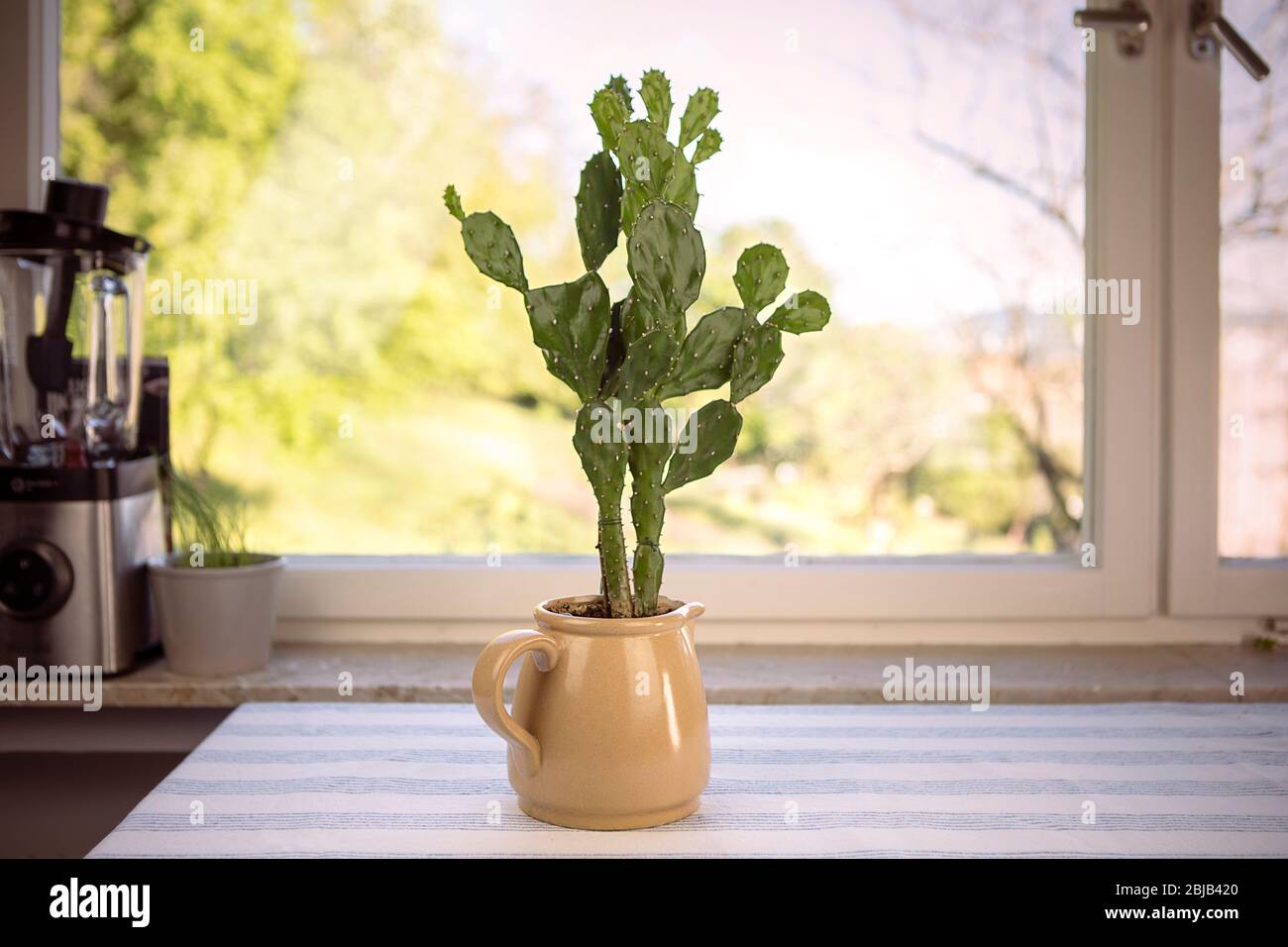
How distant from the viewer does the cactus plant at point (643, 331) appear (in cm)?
70

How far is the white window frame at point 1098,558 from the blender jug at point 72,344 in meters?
0.15

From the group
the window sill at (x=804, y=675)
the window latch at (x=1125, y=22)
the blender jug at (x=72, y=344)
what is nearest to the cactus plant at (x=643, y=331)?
the window sill at (x=804, y=675)

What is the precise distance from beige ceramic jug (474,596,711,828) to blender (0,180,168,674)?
55 centimetres

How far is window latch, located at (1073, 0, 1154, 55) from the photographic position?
121cm

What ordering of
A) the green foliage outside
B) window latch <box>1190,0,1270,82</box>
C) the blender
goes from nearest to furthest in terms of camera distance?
the blender
window latch <box>1190,0,1270,82</box>
the green foliage outside

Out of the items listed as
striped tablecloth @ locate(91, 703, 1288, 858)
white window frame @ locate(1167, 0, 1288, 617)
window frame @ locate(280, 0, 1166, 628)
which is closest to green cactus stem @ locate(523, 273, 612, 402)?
striped tablecloth @ locate(91, 703, 1288, 858)

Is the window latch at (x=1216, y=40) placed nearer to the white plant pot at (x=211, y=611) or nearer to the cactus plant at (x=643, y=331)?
the cactus plant at (x=643, y=331)

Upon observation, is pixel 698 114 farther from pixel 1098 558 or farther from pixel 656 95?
pixel 1098 558

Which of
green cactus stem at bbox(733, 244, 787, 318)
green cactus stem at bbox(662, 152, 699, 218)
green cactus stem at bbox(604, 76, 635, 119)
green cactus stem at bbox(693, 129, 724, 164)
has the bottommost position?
green cactus stem at bbox(733, 244, 787, 318)

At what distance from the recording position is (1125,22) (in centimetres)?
121

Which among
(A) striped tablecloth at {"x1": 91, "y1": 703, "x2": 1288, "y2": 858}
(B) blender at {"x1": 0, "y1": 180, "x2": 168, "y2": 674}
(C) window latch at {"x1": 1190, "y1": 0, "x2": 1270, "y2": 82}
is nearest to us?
(A) striped tablecloth at {"x1": 91, "y1": 703, "x2": 1288, "y2": 858}

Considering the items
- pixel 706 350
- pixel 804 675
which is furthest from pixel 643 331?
pixel 804 675

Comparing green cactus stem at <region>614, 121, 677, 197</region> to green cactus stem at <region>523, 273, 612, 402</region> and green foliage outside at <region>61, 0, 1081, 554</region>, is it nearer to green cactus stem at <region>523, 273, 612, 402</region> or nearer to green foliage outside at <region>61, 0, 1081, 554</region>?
green cactus stem at <region>523, 273, 612, 402</region>
